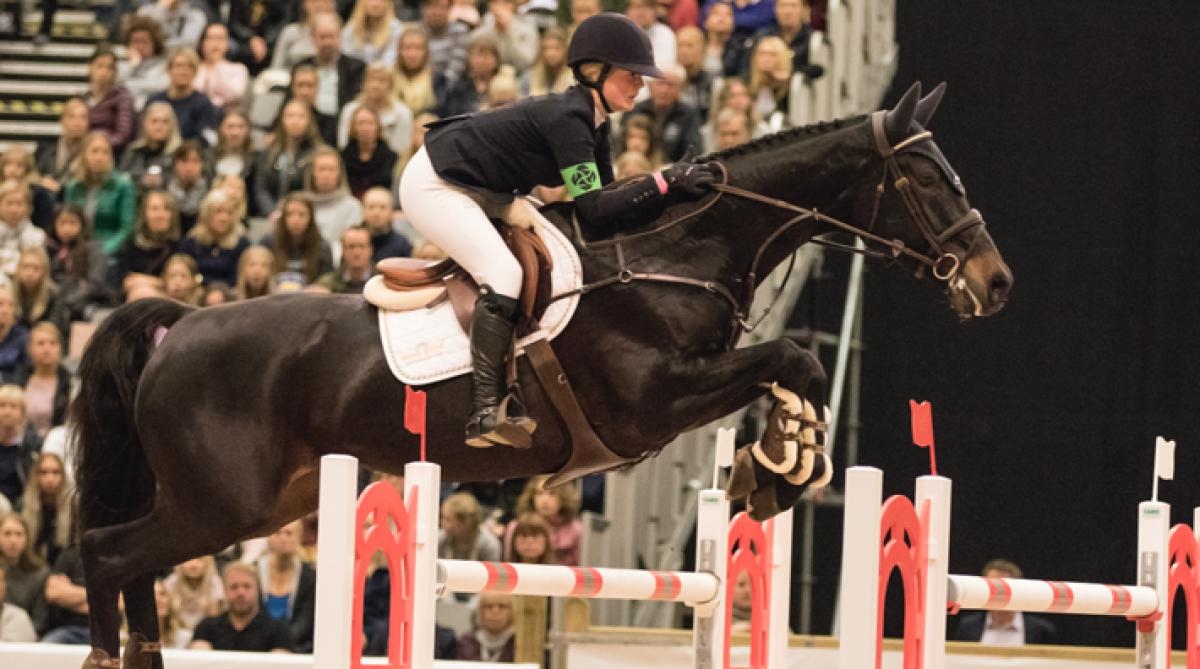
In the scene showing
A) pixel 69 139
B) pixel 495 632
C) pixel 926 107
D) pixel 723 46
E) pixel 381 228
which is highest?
pixel 723 46

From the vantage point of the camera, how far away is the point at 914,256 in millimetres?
5727

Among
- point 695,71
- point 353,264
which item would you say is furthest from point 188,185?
point 695,71

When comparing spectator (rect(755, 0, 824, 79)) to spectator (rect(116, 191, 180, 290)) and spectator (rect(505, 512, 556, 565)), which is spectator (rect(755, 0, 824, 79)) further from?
spectator (rect(505, 512, 556, 565))

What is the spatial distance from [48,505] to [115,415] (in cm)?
278

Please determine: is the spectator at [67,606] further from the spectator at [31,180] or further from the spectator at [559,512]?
the spectator at [31,180]

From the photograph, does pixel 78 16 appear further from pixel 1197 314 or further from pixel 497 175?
pixel 497 175

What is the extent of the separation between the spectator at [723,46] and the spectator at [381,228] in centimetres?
220

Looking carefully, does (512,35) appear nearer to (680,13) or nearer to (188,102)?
(680,13)

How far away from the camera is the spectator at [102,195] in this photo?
10727 mm

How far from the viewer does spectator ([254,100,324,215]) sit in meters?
10.8

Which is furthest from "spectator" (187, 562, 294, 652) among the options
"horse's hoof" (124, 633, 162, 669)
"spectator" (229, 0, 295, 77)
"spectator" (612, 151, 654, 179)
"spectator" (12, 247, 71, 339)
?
"spectator" (229, 0, 295, 77)

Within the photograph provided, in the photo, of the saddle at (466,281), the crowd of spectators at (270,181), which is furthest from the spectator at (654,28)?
the saddle at (466,281)

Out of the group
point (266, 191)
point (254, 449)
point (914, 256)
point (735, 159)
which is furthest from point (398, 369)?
point (266, 191)

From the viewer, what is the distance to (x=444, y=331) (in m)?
5.85
